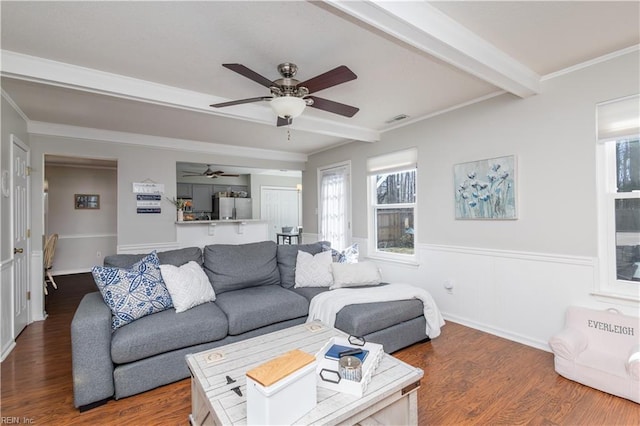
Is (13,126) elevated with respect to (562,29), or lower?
lower

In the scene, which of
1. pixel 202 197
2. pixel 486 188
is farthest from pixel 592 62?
pixel 202 197

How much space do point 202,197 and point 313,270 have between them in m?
6.23

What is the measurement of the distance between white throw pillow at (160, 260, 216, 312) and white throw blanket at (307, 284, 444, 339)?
1.00m

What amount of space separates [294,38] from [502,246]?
278 centimetres

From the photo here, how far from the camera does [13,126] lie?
318 centimetres

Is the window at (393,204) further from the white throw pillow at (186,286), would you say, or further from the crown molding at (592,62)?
the white throw pillow at (186,286)

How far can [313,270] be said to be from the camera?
3398mm

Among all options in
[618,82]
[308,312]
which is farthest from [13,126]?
[618,82]

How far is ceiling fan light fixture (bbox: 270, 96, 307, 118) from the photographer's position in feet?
7.22

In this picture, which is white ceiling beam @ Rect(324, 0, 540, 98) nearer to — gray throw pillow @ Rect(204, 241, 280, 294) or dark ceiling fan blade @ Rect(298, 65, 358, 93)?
dark ceiling fan blade @ Rect(298, 65, 358, 93)

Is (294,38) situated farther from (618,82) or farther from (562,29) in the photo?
(618,82)

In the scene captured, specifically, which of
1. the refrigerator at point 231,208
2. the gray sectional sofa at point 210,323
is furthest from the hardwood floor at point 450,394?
the refrigerator at point 231,208

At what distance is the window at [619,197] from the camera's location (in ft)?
7.81

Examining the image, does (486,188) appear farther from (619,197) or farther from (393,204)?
(393,204)
